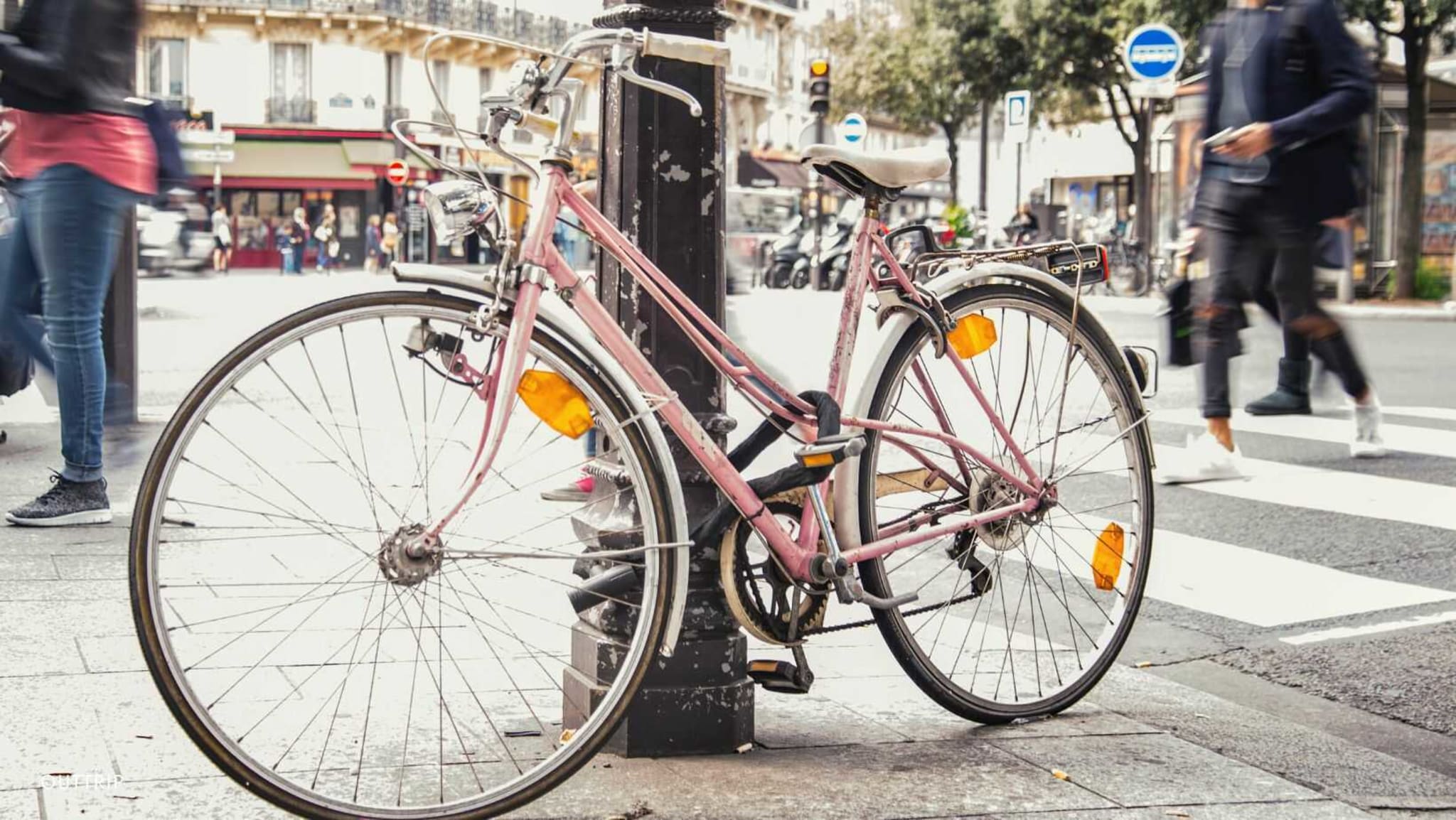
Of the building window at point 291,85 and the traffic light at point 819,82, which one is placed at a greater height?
the building window at point 291,85

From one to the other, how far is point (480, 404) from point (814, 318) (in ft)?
61.7

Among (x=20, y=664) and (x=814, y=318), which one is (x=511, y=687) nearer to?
(x=20, y=664)

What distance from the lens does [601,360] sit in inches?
111

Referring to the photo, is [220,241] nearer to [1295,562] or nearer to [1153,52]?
[1153,52]

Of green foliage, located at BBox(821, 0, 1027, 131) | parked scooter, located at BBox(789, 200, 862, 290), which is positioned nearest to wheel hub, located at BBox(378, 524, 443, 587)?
parked scooter, located at BBox(789, 200, 862, 290)

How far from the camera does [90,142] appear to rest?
15.3 ft

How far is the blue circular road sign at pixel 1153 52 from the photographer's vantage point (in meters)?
19.4

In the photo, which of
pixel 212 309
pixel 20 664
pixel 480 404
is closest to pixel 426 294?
pixel 480 404

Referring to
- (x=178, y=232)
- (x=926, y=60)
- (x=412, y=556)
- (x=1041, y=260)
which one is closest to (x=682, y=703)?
(x=412, y=556)

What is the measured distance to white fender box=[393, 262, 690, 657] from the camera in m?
2.78

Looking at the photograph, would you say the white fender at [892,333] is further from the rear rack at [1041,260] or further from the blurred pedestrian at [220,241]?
the blurred pedestrian at [220,241]

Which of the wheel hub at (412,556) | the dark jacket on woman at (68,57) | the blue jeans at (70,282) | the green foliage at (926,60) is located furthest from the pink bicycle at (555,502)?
the green foliage at (926,60)

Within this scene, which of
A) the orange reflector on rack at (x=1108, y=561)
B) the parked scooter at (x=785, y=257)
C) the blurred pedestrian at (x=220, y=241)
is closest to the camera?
the orange reflector on rack at (x=1108, y=561)

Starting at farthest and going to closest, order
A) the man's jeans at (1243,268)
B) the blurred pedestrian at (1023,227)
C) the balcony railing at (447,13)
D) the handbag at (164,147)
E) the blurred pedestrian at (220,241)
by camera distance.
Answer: the balcony railing at (447,13)
the blurred pedestrian at (220,241)
the blurred pedestrian at (1023,227)
the man's jeans at (1243,268)
the handbag at (164,147)
